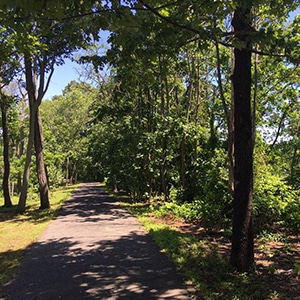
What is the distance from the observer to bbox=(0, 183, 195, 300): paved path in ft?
14.3

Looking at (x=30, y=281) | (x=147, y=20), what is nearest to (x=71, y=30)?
(x=147, y=20)

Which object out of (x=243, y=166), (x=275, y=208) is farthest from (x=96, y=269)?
(x=275, y=208)

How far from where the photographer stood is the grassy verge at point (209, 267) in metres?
4.17

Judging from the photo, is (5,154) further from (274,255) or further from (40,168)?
(274,255)

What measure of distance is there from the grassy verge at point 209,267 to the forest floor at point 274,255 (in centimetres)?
2

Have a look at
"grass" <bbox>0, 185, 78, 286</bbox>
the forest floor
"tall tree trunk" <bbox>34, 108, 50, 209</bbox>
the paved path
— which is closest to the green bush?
the forest floor

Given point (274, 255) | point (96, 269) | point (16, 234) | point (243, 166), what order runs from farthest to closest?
point (16, 234) < point (274, 255) < point (96, 269) < point (243, 166)

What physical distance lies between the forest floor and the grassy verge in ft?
0.05

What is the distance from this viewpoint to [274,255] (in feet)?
19.3

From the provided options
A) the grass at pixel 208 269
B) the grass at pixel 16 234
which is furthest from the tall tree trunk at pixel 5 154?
the grass at pixel 208 269

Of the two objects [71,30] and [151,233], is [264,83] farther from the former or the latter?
[71,30]

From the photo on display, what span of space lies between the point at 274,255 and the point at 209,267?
4.97 ft

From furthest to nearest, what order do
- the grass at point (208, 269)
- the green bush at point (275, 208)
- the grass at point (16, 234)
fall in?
1. the green bush at point (275, 208)
2. the grass at point (16, 234)
3. the grass at point (208, 269)

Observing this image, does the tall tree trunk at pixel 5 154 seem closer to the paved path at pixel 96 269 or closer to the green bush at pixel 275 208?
the paved path at pixel 96 269
